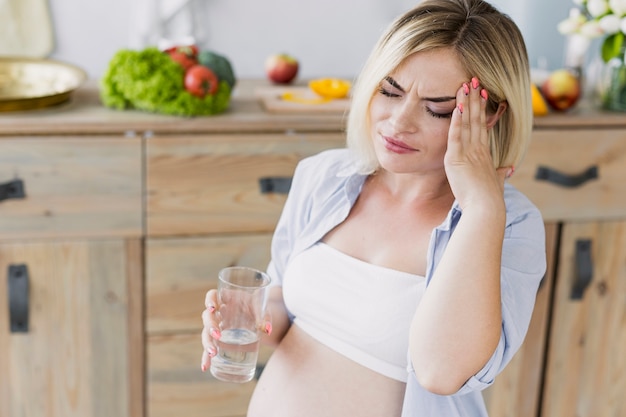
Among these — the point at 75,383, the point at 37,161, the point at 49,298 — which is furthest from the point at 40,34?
the point at 75,383

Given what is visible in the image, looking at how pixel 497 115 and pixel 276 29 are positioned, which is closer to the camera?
pixel 497 115

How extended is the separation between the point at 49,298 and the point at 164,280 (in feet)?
0.93

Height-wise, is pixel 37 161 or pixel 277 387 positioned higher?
pixel 37 161

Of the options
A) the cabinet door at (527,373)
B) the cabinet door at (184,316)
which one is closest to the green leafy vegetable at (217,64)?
the cabinet door at (184,316)

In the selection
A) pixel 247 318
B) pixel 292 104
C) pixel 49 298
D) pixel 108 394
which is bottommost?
pixel 108 394

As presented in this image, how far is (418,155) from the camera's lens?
130 cm

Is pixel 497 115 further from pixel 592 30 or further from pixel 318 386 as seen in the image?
pixel 592 30

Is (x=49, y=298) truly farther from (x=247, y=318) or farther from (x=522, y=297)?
(x=522, y=297)

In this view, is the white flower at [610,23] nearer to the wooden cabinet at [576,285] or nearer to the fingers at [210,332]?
the wooden cabinet at [576,285]

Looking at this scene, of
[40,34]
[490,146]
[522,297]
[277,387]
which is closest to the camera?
[522,297]

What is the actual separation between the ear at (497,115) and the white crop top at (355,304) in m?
0.26

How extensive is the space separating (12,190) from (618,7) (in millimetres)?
1520

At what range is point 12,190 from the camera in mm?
2012

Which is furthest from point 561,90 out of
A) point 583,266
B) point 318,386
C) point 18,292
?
point 18,292
